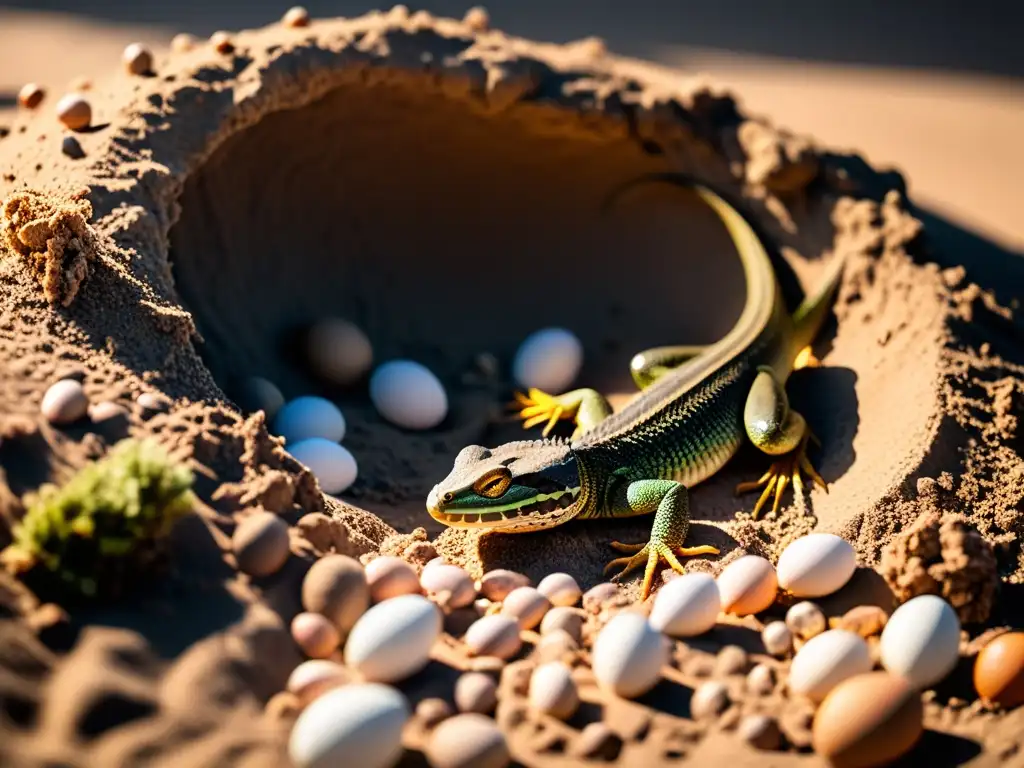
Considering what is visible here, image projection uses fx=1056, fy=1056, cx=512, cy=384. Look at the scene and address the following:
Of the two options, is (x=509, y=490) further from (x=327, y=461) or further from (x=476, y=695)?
(x=476, y=695)

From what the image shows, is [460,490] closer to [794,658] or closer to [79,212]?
[794,658]

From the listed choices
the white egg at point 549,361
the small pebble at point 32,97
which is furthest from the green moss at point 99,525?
the small pebble at point 32,97

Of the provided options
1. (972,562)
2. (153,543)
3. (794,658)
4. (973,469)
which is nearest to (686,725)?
(794,658)

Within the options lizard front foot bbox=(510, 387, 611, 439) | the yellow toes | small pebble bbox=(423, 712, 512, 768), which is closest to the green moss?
small pebble bbox=(423, 712, 512, 768)

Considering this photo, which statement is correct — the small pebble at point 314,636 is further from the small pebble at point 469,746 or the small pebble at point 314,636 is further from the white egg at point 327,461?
the white egg at point 327,461

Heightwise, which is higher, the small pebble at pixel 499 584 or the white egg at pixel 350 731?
the white egg at pixel 350 731
